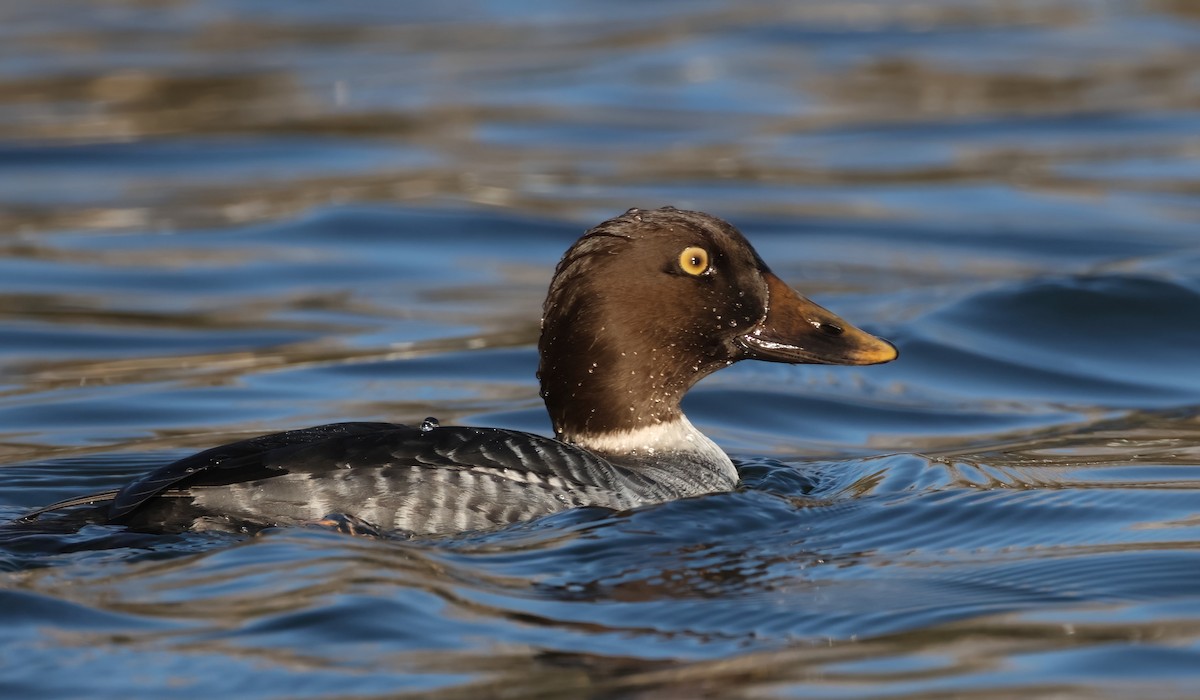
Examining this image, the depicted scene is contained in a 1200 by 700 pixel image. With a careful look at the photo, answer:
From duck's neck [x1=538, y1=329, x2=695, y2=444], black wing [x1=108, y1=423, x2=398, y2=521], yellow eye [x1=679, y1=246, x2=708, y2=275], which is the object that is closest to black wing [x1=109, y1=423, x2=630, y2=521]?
black wing [x1=108, y1=423, x2=398, y2=521]

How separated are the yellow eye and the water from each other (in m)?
0.93

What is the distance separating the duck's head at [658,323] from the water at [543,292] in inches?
23.3

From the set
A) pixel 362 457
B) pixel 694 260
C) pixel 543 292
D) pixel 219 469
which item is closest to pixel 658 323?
pixel 694 260

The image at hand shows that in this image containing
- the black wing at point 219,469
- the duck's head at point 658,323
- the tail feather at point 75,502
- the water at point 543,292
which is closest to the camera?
the water at point 543,292

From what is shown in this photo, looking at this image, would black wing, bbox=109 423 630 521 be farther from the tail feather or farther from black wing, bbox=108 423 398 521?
the tail feather

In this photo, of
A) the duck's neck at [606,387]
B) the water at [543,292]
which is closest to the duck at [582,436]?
the duck's neck at [606,387]

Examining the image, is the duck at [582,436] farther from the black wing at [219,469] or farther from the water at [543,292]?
the water at [543,292]

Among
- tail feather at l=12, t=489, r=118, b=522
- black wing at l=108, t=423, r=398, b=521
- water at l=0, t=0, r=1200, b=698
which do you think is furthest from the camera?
tail feather at l=12, t=489, r=118, b=522

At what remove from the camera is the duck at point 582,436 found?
6.25 m

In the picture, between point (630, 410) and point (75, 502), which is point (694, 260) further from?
point (75, 502)

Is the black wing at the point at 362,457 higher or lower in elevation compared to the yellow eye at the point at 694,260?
lower

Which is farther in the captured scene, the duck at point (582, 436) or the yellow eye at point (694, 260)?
the yellow eye at point (694, 260)

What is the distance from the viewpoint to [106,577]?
19.2 ft

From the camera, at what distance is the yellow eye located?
720 cm
